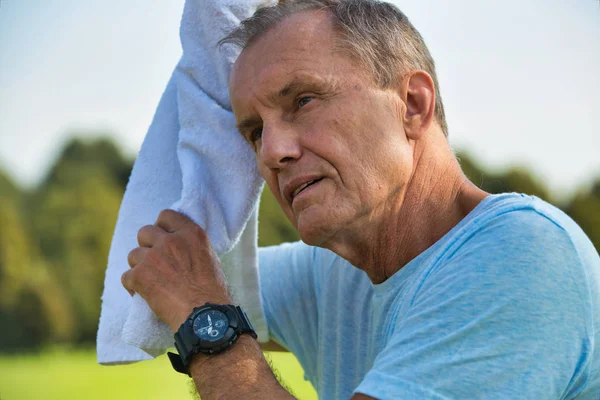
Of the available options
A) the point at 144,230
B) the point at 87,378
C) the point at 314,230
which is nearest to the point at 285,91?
the point at 314,230

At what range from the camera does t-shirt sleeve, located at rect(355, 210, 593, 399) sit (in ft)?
3.88

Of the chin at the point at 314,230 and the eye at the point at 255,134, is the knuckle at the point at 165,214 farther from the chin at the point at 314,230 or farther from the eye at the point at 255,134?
the chin at the point at 314,230

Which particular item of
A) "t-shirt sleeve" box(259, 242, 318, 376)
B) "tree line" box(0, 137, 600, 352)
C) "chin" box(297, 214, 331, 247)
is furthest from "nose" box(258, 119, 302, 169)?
"tree line" box(0, 137, 600, 352)

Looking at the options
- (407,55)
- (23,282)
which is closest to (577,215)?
(23,282)

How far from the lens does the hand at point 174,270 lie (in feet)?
5.22

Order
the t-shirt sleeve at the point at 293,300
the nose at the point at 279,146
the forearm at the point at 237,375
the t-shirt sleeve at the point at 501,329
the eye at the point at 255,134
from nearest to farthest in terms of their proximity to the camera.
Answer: the t-shirt sleeve at the point at 501,329 → the forearm at the point at 237,375 → the nose at the point at 279,146 → the eye at the point at 255,134 → the t-shirt sleeve at the point at 293,300

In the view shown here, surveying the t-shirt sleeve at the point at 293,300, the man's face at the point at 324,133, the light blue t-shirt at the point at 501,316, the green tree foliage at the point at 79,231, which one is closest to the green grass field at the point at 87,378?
→ the green tree foliage at the point at 79,231

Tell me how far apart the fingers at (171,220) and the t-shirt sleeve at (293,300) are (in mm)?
458

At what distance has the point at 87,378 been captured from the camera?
1019cm

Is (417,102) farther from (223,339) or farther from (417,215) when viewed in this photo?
(223,339)

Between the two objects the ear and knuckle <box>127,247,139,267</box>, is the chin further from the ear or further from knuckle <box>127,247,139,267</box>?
knuckle <box>127,247,139,267</box>

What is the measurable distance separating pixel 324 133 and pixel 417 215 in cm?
29

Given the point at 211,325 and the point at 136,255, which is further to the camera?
the point at 136,255

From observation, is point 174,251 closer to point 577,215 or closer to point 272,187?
point 272,187
